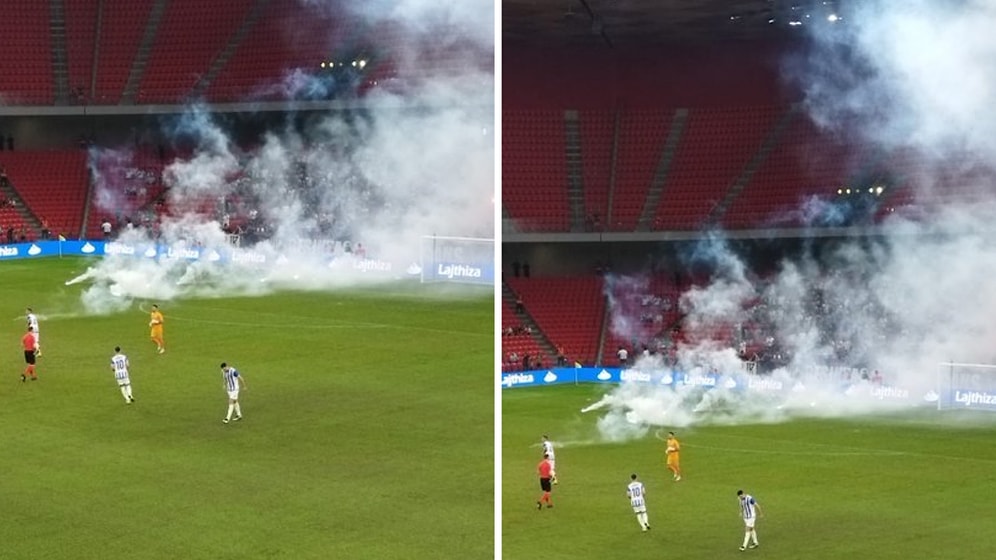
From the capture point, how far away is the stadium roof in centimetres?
1538

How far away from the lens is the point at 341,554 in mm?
7797

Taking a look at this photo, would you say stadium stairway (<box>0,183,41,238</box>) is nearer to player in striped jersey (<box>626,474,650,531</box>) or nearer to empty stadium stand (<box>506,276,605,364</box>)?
empty stadium stand (<box>506,276,605,364</box>)

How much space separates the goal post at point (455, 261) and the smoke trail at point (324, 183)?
205 millimetres

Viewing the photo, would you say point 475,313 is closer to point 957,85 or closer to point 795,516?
point 795,516

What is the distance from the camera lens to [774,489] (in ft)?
36.4

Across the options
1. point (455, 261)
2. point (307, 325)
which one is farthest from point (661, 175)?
point (307, 325)

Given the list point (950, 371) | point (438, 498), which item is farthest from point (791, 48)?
point (438, 498)

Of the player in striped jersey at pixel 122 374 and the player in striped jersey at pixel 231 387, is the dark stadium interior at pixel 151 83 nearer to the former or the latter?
the player in striped jersey at pixel 122 374

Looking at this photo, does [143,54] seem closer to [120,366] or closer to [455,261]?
[455,261]

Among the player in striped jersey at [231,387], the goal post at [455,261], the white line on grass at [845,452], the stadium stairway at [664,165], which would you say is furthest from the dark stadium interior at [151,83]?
the white line on grass at [845,452]

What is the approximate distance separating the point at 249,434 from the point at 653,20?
8365 mm

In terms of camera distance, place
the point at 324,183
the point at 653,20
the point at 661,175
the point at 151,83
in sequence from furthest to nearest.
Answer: the point at 661,175 < the point at 151,83 < the point at 324,183 < the point at 653,20

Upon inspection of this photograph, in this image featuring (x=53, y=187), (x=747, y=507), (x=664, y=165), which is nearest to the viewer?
(x=747, y=507)

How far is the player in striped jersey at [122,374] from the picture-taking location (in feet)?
32.2
